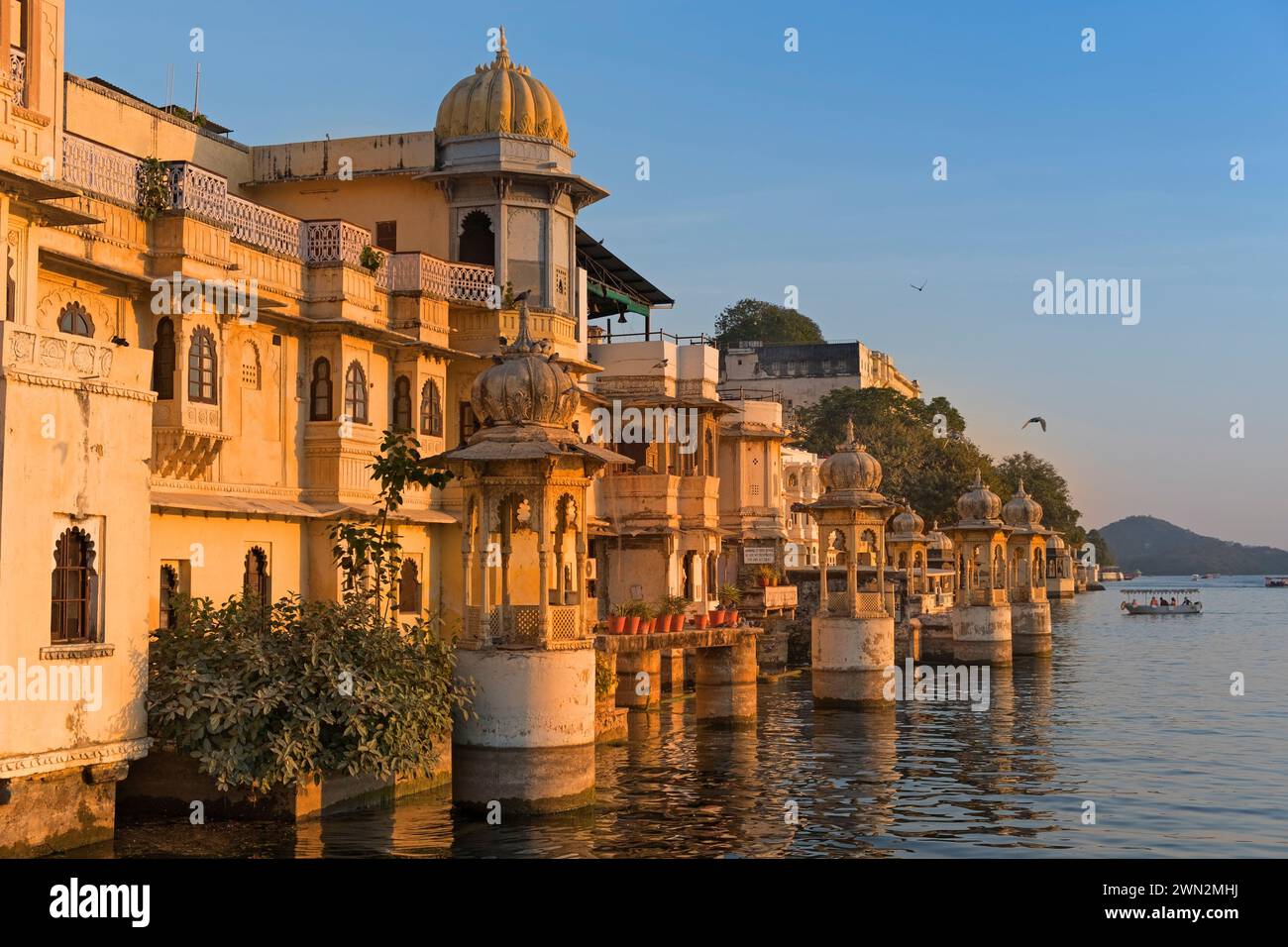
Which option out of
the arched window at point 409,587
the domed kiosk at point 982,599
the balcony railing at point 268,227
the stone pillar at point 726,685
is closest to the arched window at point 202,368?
the balcony railing at point 268,227

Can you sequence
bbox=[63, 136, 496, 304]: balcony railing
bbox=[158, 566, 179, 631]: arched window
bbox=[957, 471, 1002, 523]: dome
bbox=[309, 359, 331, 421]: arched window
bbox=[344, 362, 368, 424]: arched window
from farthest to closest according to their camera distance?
bbox=[957, 471, 1002, 523]: dome < bbox=[344, 362, 368, 424]: arched window < bbox=[309, 359, 331, 421]: arched window < bbox=[158, 566, 179, 631]: arched window < bbox=[63, 136, 496, 304]: balcony railing

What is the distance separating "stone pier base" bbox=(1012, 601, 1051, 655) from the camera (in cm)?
6819

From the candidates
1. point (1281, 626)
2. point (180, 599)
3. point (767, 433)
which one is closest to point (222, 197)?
point (180, 599)

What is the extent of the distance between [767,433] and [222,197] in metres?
34.0

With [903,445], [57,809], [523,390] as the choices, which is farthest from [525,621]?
[903,445]

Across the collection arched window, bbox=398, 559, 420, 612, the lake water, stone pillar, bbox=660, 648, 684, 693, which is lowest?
the lake water

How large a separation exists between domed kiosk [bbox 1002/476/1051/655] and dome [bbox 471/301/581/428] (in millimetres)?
44358

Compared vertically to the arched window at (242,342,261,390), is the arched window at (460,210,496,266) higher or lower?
higher

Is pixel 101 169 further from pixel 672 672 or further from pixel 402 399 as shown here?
pixel 672 672

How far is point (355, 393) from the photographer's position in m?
31.8

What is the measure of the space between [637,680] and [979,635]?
888 inches

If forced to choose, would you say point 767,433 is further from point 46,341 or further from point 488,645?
point 46,341

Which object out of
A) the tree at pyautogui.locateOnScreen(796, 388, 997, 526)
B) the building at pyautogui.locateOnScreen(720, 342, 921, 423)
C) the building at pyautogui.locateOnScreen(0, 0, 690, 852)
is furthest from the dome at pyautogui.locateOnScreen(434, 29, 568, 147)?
the building at pyautogui.locateOnScreen(720, 342, 921, 423)

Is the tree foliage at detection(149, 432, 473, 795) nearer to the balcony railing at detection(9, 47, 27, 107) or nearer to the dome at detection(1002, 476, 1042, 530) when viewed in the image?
the balcony railing at detection(9, 47, 27, 107)
